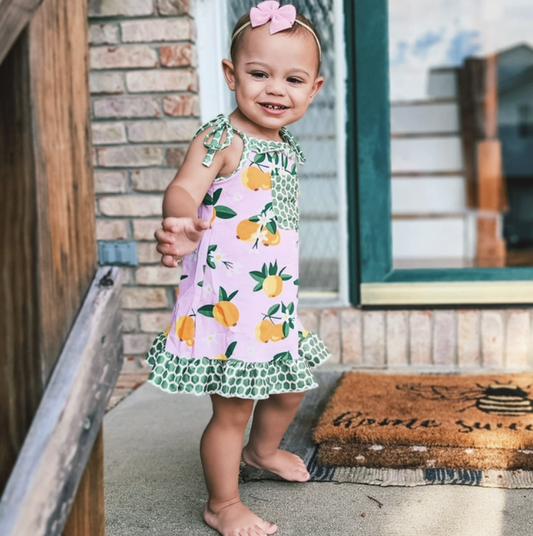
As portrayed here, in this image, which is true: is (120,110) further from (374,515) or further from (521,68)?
(521,68)

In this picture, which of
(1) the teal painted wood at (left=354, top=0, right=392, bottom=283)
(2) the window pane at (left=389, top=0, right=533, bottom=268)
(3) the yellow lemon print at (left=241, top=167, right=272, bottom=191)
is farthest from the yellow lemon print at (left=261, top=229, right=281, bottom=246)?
(2) the window pane at (left=389, top=0, right=533, bottom=268)

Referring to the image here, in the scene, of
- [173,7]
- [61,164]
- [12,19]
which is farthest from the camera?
[173,7]

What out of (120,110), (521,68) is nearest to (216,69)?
(120,110)

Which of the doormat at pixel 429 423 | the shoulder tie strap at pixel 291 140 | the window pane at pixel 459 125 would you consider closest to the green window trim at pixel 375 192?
the doormat at pixel 429 423

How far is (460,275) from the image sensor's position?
298 cm

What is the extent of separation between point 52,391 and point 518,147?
17.8 ft

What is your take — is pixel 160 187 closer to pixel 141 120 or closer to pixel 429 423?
pixel 141 120

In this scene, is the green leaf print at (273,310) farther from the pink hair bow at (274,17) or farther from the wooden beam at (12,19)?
the wooden beam at (12,19)

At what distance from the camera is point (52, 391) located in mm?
1025

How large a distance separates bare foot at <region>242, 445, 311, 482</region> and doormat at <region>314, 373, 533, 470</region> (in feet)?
0.35

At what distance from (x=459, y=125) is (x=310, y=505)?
14.0ft

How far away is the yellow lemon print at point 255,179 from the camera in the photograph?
1.63m

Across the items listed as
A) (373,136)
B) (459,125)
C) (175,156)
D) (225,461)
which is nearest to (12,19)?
(225,461)

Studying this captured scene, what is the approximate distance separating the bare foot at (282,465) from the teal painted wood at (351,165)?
1.25 m
